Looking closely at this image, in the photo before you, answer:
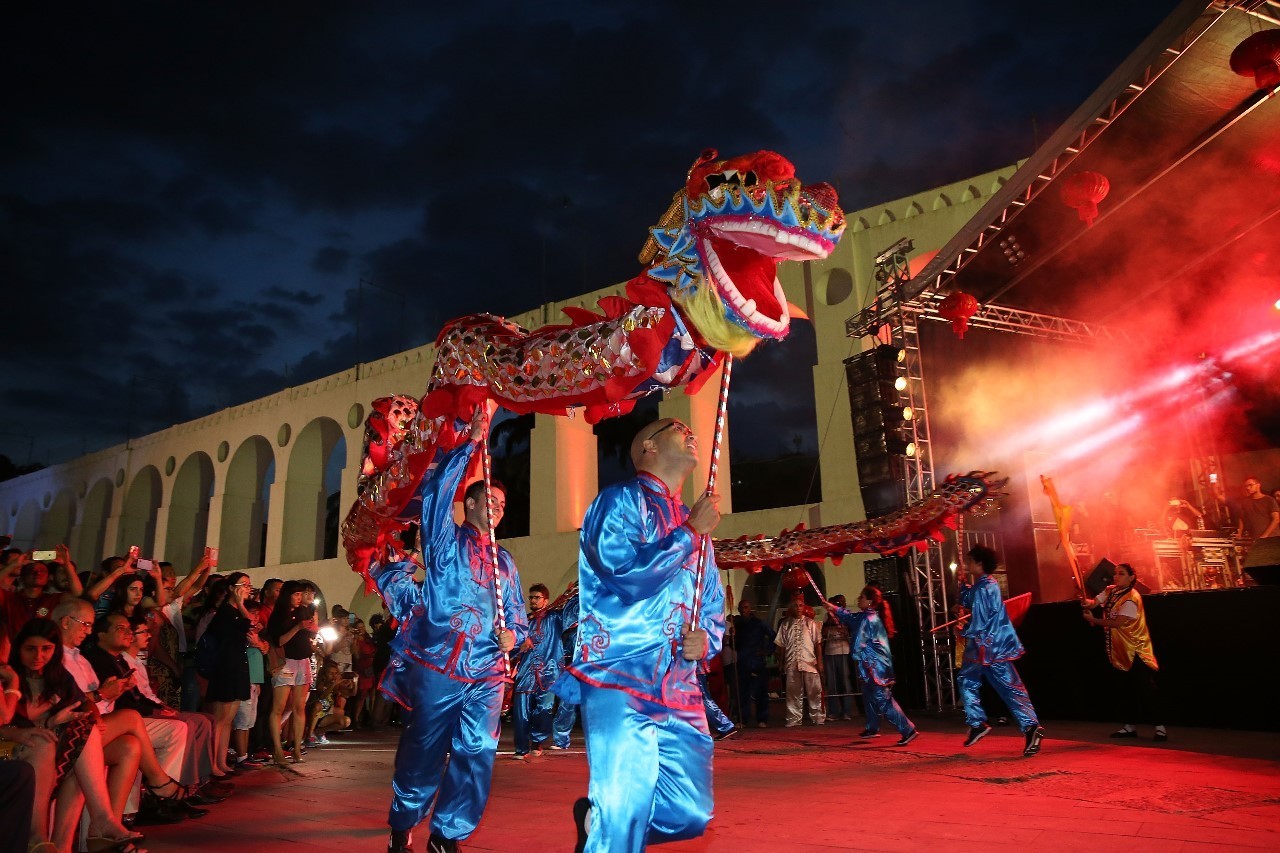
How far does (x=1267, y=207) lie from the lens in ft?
29.4

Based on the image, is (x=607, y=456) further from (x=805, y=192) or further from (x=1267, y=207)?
(x=805, y=192)

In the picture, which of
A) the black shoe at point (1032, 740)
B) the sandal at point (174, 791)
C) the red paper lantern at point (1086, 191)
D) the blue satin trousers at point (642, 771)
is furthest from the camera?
the red paper lantern at point (1086, 191)

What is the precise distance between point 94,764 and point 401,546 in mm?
1569

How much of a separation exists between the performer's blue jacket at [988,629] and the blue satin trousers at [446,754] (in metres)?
4.65

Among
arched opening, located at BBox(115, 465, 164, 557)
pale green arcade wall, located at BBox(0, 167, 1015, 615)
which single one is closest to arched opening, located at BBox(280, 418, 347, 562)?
pale green arcade wall, located at BBox(0, 167, 1015, 615)

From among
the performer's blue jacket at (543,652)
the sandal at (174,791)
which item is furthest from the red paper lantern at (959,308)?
the sandal at (174,791)

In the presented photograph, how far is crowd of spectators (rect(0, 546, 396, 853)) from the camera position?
3285 millimetres

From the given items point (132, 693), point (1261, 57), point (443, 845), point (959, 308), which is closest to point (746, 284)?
point (443, 845)

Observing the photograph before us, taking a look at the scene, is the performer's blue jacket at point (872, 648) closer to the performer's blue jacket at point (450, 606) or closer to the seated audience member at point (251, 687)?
the performer's blue jacket at point (450, 606)

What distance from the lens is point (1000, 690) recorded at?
21.7 ft

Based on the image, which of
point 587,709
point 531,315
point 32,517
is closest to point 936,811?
point 587,709

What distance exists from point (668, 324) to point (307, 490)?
18935 millimetres

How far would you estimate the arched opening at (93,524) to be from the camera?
26109 millimetres

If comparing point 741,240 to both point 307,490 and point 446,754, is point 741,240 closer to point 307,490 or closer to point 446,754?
point 446,754
